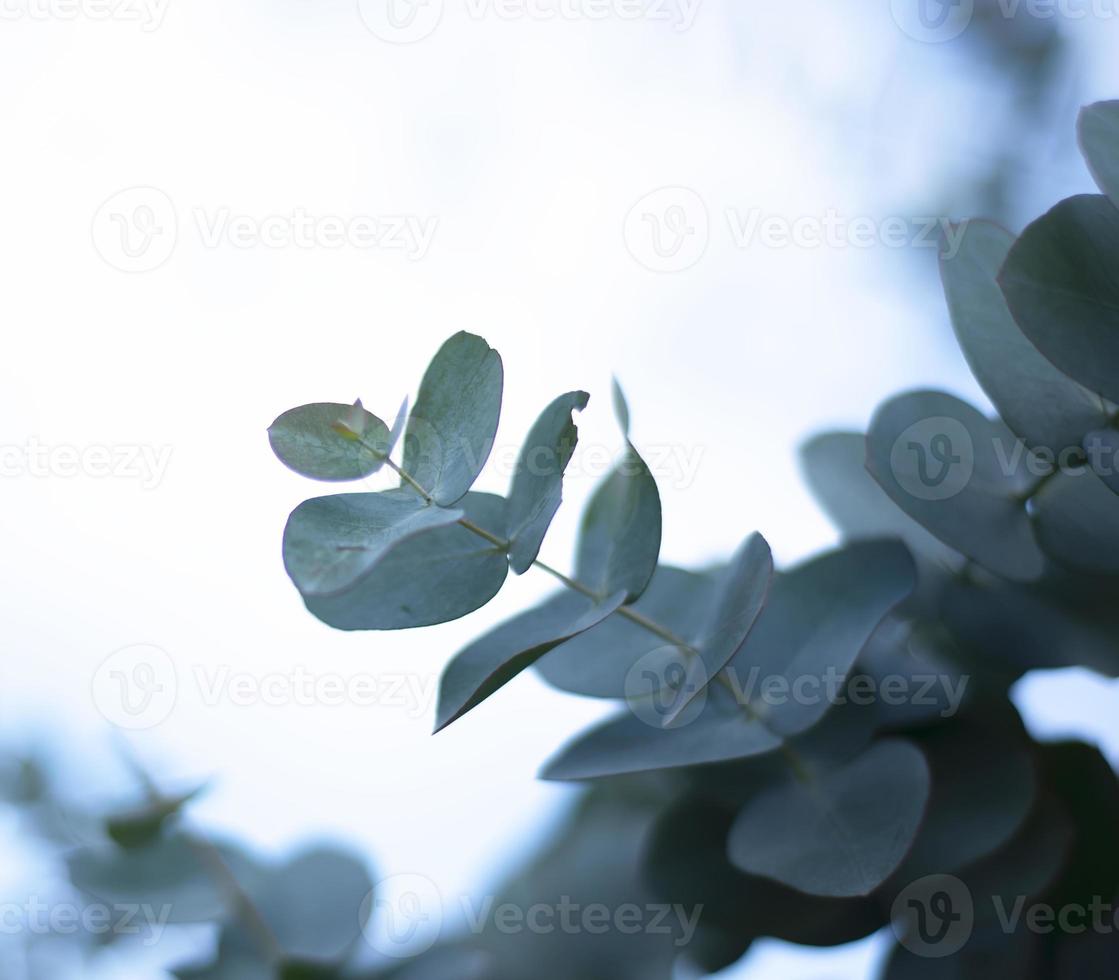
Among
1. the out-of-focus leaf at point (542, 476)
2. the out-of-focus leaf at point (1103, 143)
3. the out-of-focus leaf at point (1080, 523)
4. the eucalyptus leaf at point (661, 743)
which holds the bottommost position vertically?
the eucalyptus leaf at point (661, 743)

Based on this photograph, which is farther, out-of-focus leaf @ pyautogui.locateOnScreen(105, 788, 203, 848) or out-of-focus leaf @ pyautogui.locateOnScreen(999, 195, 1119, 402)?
out-of-focus leaf @ pyautogui.locateOnScreen(105, 788, 203, 848)

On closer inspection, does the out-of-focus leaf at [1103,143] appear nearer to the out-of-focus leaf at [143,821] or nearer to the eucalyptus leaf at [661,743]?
the eucalyptus leaf at [661,743]

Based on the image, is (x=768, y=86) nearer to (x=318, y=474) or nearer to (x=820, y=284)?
(x=820, y=284)

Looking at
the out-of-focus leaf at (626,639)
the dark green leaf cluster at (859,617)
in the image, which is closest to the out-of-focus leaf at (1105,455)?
the dark green leaf cluster at (859,617)

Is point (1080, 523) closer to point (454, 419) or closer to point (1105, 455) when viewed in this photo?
point (1105, 455)

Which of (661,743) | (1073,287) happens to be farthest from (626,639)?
(1073,287)

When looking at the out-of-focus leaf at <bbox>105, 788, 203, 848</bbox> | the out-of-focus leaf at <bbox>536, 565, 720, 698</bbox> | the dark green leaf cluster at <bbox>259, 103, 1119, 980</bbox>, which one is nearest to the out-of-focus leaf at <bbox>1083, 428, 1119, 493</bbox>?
the dark green leaf cluster at <bbox>259, 103, 1119, 980</bbox>

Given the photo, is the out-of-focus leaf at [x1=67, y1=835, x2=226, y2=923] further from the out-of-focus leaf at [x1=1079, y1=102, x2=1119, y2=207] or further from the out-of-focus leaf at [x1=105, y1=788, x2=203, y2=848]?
the out-of-focus leaf at [x1=1079, y1=102, x2=1119, y2=207]
